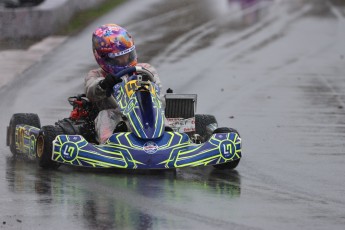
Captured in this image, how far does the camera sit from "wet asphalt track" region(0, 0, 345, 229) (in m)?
8.75

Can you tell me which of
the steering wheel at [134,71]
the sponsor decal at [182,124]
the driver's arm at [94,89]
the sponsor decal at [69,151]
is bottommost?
the sponsor decal at [69,151]

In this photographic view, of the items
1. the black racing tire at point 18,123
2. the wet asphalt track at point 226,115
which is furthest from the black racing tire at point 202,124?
the black racing tire at point 18,123

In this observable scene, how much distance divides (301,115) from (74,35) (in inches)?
370

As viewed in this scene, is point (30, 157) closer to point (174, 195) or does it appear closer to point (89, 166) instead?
point (89, 166)

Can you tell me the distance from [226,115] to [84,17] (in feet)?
37.0

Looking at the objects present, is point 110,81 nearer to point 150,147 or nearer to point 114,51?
point 114,51

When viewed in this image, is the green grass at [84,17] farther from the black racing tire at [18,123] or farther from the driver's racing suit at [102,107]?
the driver's racing suit at [102,107]

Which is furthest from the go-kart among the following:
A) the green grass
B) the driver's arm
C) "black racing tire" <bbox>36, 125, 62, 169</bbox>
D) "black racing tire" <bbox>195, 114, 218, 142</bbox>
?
the green grass

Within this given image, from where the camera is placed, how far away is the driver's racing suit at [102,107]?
11.0 metres

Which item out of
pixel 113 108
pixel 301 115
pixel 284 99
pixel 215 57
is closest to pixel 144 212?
pixel 113 108

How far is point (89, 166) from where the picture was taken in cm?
1049

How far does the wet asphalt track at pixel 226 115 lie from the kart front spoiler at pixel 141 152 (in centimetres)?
15

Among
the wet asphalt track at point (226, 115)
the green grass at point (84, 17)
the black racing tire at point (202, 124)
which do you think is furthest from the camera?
the green grass at point (84, 17)

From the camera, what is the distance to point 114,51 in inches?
460
